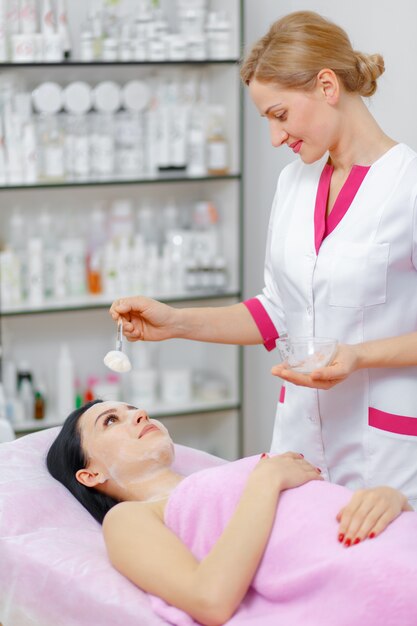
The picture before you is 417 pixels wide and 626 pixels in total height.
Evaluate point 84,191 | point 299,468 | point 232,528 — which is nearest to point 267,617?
point 232,528

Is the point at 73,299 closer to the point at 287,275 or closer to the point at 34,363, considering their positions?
the point at 34,363

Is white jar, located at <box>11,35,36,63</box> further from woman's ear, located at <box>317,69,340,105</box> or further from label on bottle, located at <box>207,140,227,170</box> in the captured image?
woman's ear, located at <box>317,69,340,105</box>

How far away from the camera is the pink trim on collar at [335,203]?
1.79 metres

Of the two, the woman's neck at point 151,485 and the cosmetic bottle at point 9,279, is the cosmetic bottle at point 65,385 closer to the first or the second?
the cosmetic bottle at point 9,279

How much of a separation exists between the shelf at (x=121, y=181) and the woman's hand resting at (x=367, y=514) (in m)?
1.86

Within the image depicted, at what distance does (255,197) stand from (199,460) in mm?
1497

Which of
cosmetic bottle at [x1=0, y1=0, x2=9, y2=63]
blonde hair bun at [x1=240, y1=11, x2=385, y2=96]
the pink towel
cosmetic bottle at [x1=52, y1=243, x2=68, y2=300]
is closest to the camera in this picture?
the pink towel

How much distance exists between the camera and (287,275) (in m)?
1.88

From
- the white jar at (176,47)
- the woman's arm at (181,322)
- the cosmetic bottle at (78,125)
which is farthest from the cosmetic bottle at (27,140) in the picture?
the woman's arm at (181,322)

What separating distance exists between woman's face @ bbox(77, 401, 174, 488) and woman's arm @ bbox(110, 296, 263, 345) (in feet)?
0.53

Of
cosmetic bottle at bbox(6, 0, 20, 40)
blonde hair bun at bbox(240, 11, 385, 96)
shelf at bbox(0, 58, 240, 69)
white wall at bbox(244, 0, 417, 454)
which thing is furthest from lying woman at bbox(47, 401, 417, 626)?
cosmetic bottle at bbox(6, 0, 20, 40)

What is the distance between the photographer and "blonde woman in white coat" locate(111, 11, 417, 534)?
1725 millimetres

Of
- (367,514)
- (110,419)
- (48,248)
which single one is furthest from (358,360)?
(48,248)

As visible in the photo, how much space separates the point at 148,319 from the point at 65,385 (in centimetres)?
141
